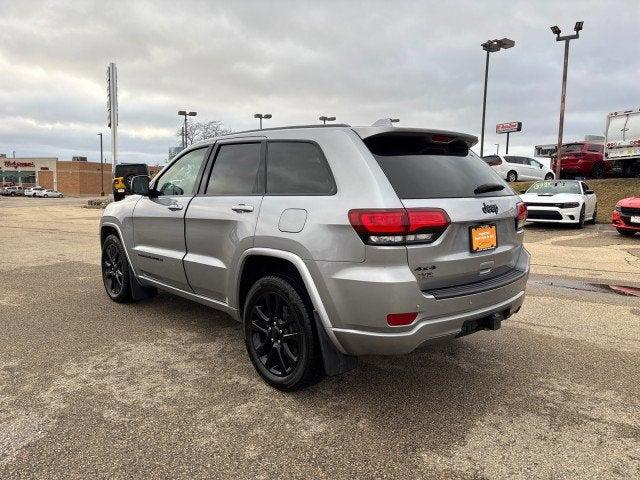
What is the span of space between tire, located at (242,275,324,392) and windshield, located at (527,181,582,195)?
1353cm

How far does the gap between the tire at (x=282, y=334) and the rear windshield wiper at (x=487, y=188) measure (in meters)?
1.33

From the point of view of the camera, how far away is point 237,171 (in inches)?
150

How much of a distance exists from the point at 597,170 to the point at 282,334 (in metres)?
25.2

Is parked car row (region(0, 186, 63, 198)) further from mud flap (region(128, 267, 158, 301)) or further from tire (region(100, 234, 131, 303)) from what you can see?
mud flap (region(128, 267, 158, 301))

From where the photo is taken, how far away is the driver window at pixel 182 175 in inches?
167

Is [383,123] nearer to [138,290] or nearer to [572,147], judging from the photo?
[138,290]

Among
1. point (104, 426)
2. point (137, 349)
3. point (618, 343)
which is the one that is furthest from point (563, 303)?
point (104, 426)

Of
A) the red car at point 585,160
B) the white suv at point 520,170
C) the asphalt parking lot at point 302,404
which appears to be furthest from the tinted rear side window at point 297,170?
the white suv at point 520,170

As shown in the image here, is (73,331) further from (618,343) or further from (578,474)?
(618,343)

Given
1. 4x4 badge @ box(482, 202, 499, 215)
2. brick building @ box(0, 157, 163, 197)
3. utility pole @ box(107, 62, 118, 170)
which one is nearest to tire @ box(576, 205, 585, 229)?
4x4 badge @ box(482, 202, 499, 215)

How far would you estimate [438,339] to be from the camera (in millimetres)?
2898

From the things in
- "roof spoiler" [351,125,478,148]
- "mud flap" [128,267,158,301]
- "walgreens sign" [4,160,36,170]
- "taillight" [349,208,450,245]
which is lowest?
"mud flap" [128,267,158,301]

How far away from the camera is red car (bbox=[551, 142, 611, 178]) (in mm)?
23734

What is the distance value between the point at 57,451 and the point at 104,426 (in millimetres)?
297
